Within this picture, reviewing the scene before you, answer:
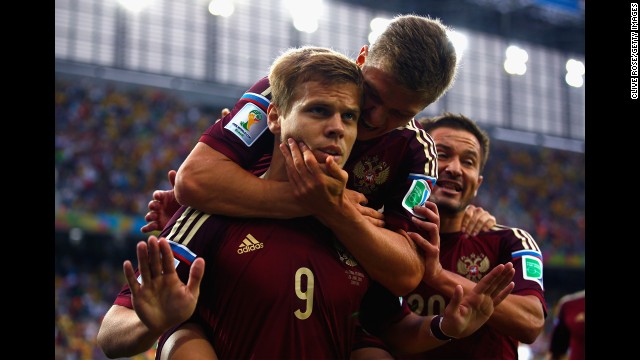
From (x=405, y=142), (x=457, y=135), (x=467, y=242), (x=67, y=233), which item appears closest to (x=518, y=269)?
(x=467, y=242)

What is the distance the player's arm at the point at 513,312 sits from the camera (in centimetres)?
344

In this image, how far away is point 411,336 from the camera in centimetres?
338

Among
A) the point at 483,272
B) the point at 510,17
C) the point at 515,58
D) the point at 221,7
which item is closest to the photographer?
the point at 483,272

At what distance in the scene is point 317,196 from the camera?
2805 millimetres

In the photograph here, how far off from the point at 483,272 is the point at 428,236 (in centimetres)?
127

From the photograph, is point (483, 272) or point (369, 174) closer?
point (369, 174)

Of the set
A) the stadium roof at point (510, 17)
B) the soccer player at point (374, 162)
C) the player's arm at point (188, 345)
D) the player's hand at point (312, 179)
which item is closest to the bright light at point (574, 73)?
the stadium roof at point (510, 17)

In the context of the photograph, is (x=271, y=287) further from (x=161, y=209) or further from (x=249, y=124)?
(x=161, y=209)

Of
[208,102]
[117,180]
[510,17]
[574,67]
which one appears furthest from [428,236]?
[510,17]

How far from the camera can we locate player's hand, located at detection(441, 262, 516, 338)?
10.2ft

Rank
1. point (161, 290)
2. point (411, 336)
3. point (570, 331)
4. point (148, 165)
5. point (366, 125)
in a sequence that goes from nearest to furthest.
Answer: point (161, 290) → point (366, 125) → point (411, 336) → point (570, 331) → point (148, 165)

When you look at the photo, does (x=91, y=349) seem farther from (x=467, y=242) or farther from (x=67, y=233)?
(x=467, y=242)

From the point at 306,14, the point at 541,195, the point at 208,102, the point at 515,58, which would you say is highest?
the point at 306,14

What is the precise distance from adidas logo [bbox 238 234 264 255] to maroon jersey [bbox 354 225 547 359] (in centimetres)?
156
